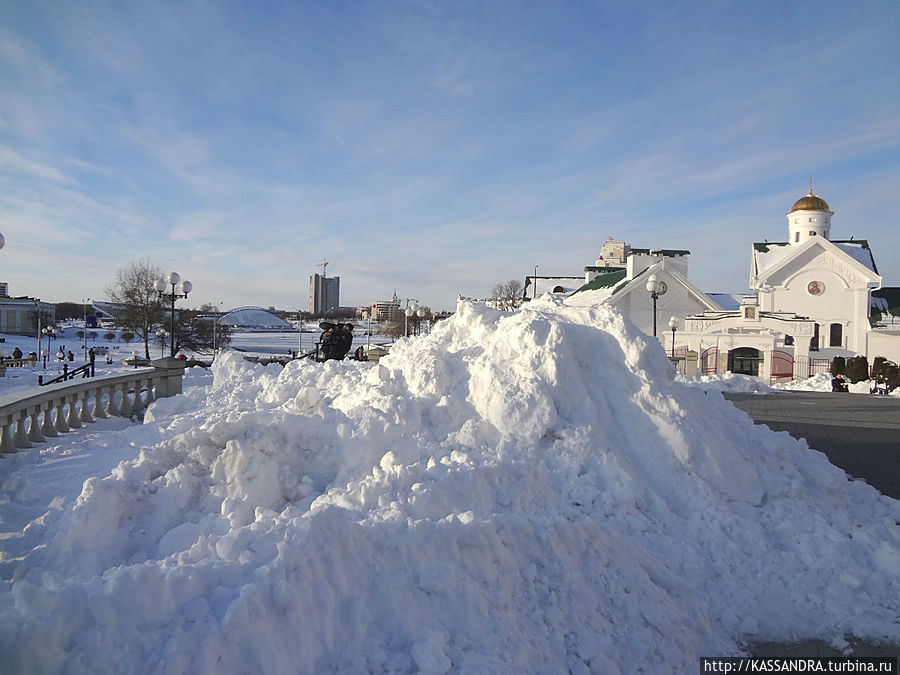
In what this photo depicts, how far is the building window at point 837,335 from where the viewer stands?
32.1 metres

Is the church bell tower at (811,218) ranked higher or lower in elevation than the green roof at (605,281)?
higher

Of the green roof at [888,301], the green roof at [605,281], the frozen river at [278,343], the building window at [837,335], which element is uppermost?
the green roof at [605,281]

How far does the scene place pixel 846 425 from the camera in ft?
40.8

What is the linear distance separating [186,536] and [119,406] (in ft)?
21.7

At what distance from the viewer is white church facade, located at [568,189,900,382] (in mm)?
25500

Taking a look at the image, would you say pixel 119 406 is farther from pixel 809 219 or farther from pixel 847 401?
pixel 809 219

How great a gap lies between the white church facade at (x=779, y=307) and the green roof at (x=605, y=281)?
0.10 metres

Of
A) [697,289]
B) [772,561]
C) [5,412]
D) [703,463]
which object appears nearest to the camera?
[772,561]

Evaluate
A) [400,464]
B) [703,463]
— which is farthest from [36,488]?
[703,463]

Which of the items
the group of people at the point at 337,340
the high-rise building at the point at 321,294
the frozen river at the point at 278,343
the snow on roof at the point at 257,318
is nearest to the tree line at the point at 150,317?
the frozen river at the point at 278,343

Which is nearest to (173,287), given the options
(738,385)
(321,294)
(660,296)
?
(738,385)

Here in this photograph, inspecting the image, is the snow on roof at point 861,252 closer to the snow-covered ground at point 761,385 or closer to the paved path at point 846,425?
the snow-covered ground at point 761,385

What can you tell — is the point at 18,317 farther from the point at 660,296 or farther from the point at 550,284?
the point at 660,296

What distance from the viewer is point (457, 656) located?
10.2ft
